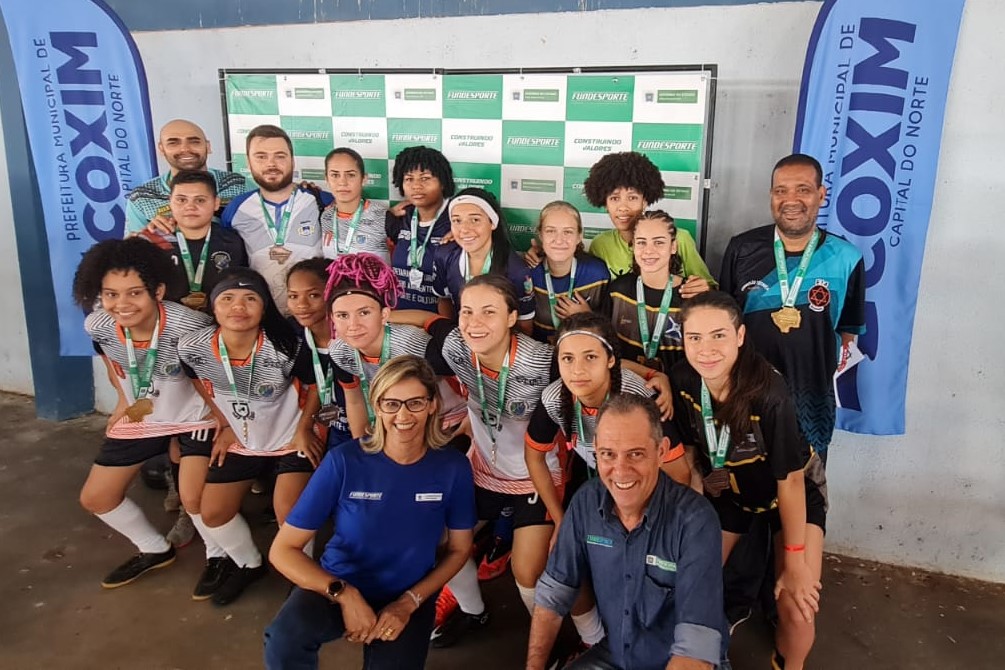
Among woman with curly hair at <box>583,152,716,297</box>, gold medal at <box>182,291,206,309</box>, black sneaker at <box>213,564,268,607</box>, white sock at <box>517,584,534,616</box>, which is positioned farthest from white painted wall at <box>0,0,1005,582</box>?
black sneaker at <box>213,564,268,607</box>

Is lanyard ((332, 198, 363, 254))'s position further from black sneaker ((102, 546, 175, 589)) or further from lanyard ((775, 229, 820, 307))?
lanyard ((775, 229, 820, 307))

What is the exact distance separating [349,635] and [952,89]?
3051 millimetres

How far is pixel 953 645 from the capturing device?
2865mm

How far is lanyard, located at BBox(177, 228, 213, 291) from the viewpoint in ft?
11.1

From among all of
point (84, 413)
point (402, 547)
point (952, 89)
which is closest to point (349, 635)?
point (402, 547)

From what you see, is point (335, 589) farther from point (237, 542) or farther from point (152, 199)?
point (152, 199)

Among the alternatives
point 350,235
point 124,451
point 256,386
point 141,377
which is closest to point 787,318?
point 350,235

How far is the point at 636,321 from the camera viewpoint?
2.86 metres

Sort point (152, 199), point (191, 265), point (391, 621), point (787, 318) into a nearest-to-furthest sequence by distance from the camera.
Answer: point (391, 621) < point (787, 318) < point (191, 265) < point (152, 199)

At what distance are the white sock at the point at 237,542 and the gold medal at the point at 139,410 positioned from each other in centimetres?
57

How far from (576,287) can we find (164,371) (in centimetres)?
179

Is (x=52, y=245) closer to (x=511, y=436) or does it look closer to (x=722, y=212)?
(x=511, y=436)

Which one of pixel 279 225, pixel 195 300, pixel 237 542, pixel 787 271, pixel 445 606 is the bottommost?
pixel 445 606

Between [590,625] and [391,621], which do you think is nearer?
[391,621]
